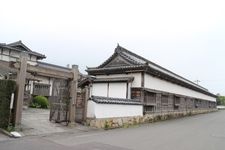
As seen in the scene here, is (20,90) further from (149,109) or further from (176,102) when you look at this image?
(176,102)

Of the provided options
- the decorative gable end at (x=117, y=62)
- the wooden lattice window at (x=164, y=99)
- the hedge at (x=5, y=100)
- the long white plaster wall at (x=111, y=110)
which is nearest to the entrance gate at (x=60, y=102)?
the long white plaster wall at (x=111, y=110)

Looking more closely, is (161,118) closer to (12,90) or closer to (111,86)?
(111,86)

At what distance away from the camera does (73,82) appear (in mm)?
13992

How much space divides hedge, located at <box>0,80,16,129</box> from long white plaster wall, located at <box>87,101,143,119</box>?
5.09 meters

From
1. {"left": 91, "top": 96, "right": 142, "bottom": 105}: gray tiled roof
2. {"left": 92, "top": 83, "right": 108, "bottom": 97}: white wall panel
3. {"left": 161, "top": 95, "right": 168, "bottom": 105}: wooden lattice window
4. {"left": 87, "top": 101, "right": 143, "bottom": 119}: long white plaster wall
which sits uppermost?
{"left": 92, "top": 83, "right": 108, "bottom": 97}: white wall panel

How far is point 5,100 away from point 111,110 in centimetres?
706

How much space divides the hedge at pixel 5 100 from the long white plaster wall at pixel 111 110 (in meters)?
5.09

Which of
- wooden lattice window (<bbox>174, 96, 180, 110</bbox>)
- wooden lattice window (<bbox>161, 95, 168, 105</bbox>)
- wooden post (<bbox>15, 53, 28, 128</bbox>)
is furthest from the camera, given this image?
wooden lattice window (<bbox>174, 96, 180, 110</bbox>)

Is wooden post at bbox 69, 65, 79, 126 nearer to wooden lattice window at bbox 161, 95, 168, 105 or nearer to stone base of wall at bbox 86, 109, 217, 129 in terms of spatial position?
stone base of wall at bbox 86, 109, 217, 129

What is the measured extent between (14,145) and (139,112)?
12.4 metres

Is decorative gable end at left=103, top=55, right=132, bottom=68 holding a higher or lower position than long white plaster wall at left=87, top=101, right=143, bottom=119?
higher

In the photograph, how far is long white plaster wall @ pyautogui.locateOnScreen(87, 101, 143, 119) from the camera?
14953 mm

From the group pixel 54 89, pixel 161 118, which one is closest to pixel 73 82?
pixel 54 89

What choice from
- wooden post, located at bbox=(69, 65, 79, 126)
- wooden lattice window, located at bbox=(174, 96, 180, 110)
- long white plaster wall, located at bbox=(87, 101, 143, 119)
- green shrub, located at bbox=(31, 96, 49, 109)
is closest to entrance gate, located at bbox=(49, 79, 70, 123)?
wooden post, located at bbox=(69, 65, 79, 126)
